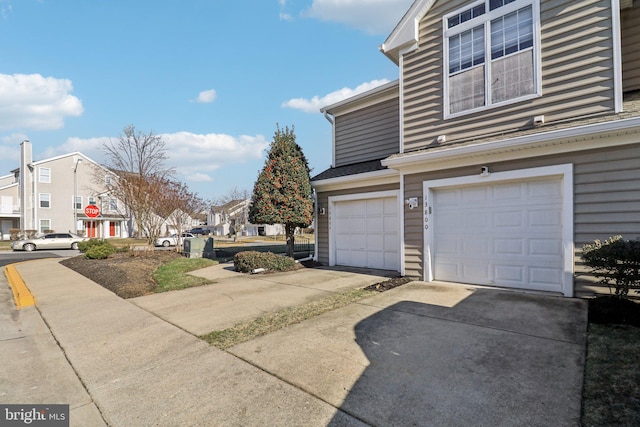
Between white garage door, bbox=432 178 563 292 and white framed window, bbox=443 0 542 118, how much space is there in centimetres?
Answer: 179

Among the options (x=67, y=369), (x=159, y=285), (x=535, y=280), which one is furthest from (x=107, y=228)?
(x=535, y=280)

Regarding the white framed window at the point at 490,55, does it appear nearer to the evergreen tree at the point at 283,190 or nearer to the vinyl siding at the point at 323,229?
the vinyl siding at the point at 323,229

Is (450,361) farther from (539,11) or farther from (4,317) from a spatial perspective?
(4,317)

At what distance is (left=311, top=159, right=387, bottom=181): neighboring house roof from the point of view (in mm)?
9559

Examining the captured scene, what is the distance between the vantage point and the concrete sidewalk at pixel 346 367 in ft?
8.48

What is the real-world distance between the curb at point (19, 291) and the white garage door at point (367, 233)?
24.8 feet

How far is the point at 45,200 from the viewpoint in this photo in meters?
32.7

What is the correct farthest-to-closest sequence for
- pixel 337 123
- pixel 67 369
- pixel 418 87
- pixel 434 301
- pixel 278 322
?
pixel 337 123, pixel 418 87, pixel 434 301, pixel 278 322, pixel 67 369

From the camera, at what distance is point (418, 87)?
25.1 feet

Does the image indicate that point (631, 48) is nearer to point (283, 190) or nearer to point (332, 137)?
point (332, 137)

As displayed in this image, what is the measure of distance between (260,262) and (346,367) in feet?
21.2

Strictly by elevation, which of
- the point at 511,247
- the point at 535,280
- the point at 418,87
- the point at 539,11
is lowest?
the point at 535,280

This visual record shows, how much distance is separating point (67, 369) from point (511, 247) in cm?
705

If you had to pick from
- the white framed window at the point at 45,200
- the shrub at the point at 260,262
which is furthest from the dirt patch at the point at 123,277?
the white framed window at the point at 45,200
